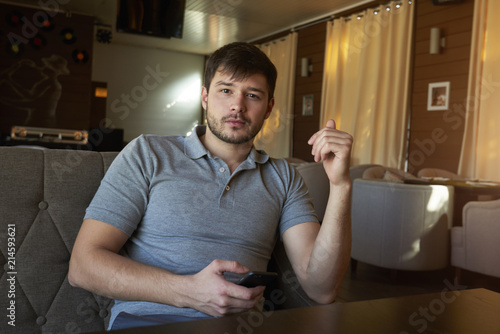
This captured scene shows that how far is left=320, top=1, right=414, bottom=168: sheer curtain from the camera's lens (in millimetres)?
6188

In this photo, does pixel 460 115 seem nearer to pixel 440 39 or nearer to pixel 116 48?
pixel 440 39

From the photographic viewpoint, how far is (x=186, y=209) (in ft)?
4.60

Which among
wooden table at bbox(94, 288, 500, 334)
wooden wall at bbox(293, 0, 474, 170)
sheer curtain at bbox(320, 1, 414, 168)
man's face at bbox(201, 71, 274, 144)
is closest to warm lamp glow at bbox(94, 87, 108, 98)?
sheer curtain at bbox(320, 1, 414, 168)

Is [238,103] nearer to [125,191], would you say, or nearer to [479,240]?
[125,191]

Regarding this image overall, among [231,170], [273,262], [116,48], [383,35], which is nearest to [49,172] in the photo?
[231,170]

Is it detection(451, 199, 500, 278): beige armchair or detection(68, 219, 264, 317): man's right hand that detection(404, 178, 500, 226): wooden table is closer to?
detection(451, 199, 500, 278): beige armchair

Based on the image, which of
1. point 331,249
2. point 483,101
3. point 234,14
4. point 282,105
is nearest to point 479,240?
point 483,101

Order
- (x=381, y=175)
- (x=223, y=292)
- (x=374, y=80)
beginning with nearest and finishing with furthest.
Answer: (x=223, y=292), (x=381, y=175), (x=374, y=80)

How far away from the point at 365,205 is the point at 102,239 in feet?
9.64

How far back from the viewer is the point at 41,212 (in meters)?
1.36

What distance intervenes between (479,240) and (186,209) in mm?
2752

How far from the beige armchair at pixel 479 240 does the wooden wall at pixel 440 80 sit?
2132 mm

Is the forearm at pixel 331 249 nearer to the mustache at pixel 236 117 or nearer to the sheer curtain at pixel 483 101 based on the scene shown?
the mustache at pixel 236 117

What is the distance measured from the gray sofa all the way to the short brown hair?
528mm
